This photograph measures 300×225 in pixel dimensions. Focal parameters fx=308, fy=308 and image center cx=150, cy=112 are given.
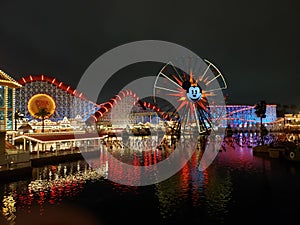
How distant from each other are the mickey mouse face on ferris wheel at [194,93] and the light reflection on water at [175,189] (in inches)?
642

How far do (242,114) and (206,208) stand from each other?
156622mm

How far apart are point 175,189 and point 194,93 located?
27.4 m

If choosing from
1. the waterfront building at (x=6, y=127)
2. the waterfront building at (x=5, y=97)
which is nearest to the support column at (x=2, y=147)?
the waterfront building at (x=6, y=127)

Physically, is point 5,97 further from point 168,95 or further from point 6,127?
point 168,95

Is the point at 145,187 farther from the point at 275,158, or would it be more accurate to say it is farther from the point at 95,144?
the point at 95,144

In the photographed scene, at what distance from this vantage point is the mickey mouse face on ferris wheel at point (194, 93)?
157 feet

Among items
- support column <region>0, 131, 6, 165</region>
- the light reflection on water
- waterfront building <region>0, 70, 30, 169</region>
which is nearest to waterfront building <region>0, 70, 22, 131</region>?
waterfront building <region>0, 70, 30, 169</region>

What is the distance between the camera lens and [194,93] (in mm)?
47906

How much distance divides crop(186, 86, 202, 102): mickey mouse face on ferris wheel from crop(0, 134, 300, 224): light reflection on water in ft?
53.5

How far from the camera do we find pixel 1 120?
30.4 m

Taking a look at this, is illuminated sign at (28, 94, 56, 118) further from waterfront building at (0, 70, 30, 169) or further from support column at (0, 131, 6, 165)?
support column at (0, 131, 6, 165)

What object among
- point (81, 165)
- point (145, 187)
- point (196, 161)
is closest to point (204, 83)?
point (196, 161)

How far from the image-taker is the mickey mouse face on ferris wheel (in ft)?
157

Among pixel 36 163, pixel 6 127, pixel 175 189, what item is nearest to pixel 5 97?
pixel 6 127
